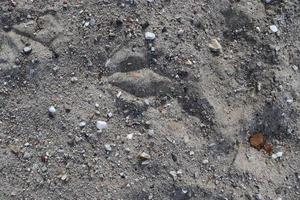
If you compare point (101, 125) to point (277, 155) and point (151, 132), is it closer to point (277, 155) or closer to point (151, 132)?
point (151, 132)

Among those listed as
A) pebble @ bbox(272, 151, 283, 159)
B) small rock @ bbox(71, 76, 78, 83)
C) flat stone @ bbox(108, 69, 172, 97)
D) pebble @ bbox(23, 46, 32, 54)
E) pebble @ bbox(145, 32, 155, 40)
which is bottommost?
pebble @ bbox(272, 151, 283, 159)

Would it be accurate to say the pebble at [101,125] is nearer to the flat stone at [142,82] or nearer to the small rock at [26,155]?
the flat stone at [142,82]

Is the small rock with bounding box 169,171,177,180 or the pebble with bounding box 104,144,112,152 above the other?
the pebble with bounding box 104,144,112,152

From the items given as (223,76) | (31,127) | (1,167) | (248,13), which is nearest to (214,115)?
(223,76)

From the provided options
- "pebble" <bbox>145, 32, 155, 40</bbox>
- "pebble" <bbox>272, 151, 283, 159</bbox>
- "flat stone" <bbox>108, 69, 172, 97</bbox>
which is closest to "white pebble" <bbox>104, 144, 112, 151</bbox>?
"flat stone" <bbox>108, 69, 172, 97</bbox>

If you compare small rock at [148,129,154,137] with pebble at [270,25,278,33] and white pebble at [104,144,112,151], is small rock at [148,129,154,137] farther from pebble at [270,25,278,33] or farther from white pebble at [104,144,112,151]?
pebble at [270,25,278,33]

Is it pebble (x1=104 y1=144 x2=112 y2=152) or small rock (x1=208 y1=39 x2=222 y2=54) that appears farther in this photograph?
small rock (x1=208 y1=39 x2=222 y2=54)

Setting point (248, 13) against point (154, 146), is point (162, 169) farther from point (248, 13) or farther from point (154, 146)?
point (248, 13)
